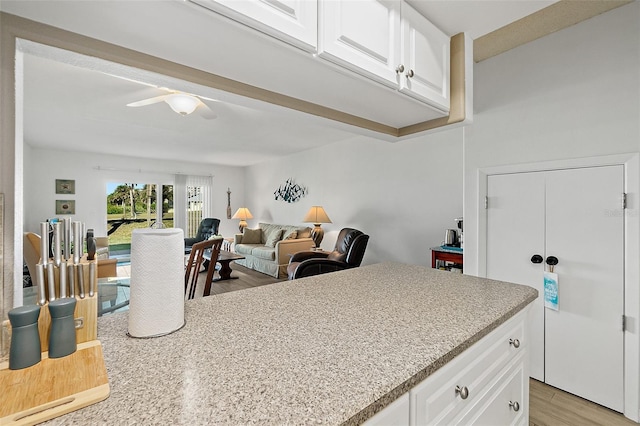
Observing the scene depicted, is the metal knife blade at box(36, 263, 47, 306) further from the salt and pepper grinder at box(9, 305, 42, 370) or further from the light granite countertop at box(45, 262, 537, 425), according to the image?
the light granite countertop at box(45, 262, 537, 425)

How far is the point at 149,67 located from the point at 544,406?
9.08 feet

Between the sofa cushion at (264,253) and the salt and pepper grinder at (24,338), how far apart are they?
444 centimetres

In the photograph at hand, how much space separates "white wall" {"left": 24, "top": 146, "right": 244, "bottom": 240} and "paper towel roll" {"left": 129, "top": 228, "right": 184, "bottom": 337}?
20.4 ft

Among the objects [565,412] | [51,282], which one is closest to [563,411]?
[565,412]

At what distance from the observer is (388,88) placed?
112 centimetres

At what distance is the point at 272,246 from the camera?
18.5 feet

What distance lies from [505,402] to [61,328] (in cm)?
151

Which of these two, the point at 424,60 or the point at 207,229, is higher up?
the point at 424,60

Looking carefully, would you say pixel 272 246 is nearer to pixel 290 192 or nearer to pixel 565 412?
pixel 290 192

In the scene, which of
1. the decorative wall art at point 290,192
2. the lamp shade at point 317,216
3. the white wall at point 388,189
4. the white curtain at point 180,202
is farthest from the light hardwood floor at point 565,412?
the white curtain at point 180,202

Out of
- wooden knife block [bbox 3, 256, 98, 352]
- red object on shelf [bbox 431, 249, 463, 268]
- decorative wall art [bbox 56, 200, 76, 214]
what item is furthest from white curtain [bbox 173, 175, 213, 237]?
wooden knife block [bbox 3, 256, 98, 352]

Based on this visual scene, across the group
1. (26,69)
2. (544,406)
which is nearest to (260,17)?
(544,406)

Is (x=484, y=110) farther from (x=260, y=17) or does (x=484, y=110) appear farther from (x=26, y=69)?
(x=26, y=69)

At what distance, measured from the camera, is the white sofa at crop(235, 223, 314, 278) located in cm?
497
